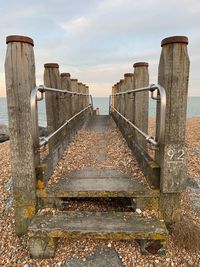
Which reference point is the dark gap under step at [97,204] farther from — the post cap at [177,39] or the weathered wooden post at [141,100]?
the post cap at [177,39]

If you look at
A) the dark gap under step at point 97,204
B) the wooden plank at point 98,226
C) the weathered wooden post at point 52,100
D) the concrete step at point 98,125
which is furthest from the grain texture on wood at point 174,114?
the concrete step at point 98,125

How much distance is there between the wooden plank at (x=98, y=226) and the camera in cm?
226

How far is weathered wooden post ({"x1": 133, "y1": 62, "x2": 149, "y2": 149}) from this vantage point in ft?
13.4

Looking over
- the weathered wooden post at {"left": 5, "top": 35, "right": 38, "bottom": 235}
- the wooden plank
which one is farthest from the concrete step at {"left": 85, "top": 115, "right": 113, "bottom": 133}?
the wooden plank

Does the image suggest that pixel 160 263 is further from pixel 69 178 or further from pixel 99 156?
pixel 99 156

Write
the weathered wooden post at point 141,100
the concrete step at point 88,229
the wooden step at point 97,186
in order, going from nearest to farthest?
the concrete step at point 88,229 < the wooden step at point 97,186 < the weathered wooden post at point 141,100

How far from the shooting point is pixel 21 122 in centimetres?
249

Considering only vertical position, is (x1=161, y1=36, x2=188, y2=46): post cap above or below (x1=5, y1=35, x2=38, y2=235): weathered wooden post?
above

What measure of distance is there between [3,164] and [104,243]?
3.84 meters

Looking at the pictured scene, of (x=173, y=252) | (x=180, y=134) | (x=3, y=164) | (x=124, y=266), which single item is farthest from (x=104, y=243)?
(x=3, y=164)

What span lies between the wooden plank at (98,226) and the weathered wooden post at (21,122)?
285 mm

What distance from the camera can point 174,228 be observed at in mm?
2600

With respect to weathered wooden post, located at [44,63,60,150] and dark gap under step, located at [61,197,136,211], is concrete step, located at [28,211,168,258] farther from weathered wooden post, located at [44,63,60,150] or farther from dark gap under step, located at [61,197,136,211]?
weathered wooden post, located at [44,63,60,150]

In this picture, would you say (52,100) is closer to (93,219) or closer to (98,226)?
(93,219)
